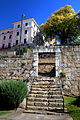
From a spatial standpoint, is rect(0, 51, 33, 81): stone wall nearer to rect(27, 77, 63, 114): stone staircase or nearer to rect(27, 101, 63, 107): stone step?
rect(27, 77, 63, 114): stone staircase

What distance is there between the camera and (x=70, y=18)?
25.9 m

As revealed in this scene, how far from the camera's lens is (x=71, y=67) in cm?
870

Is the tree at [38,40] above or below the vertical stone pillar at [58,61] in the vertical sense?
above

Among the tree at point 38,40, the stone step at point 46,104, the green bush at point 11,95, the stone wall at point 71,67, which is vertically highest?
the tree at point 38,40

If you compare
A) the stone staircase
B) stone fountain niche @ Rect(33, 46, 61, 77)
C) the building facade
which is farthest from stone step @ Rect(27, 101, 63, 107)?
the building facade

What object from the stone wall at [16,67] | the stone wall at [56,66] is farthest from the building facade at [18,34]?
the stone wall at [56,66]

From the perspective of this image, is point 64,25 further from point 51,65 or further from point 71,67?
point 71,67

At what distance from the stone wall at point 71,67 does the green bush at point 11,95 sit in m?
3.63

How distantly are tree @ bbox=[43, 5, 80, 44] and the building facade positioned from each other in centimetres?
1208

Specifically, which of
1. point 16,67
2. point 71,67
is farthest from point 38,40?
point 71,67

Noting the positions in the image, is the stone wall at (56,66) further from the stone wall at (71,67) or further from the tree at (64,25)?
the tree at (64,25)

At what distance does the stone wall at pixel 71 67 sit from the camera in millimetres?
8094

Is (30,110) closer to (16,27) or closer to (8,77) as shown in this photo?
(8,77)

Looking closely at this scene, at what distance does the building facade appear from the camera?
39.2 meters
